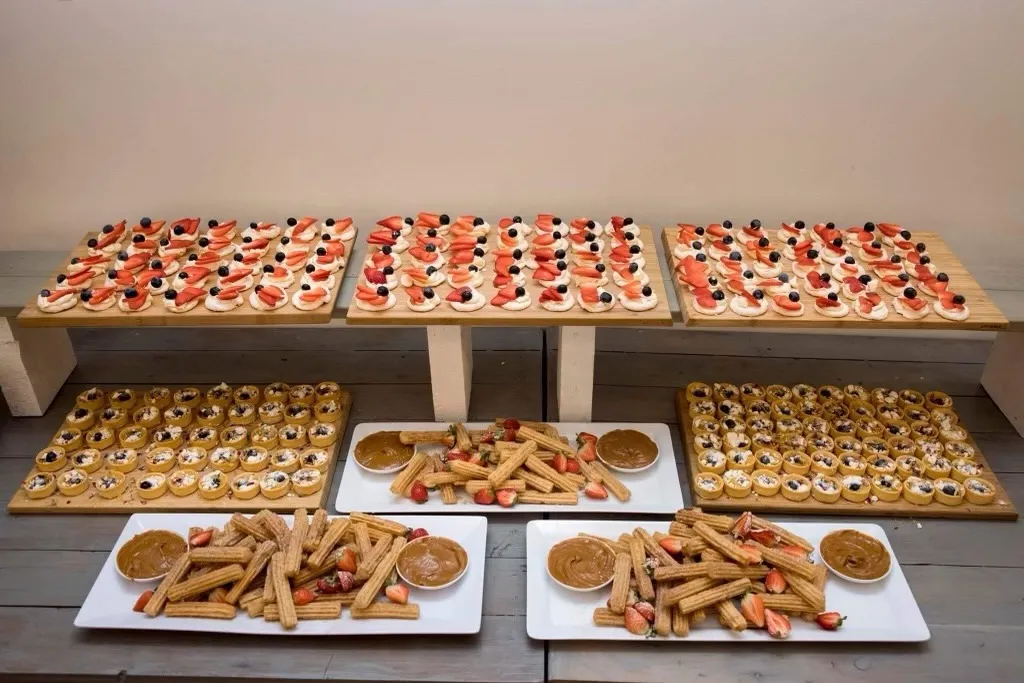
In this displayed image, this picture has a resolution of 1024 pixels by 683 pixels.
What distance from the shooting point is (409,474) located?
3.56 metres

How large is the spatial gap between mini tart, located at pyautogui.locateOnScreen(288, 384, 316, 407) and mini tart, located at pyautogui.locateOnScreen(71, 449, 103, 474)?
2.79 feet

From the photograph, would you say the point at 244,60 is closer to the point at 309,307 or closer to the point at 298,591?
the point at 309,307

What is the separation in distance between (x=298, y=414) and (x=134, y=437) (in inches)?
28.2

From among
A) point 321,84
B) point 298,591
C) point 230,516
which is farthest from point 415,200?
point 298,591

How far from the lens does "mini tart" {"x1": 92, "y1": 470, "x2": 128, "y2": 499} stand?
353 cm

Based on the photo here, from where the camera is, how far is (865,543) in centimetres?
324

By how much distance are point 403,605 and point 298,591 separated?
0.37 metres

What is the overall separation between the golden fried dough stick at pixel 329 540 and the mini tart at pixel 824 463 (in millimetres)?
1923

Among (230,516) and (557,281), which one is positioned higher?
(557,281)

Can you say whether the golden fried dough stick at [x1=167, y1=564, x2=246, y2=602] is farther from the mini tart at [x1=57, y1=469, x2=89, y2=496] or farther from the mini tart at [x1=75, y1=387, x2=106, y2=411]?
the mini tart at [x1=75, y1=387, x2=106, y2=411]

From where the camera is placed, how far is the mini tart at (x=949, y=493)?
3490 millimetres

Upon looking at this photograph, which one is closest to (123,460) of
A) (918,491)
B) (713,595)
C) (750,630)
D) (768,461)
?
(713,595)

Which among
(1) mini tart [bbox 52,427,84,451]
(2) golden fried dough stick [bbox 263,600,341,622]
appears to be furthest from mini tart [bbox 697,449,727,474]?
(1) mini tart [bbox 52,427,84,451]

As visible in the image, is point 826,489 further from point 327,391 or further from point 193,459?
point 193,459
